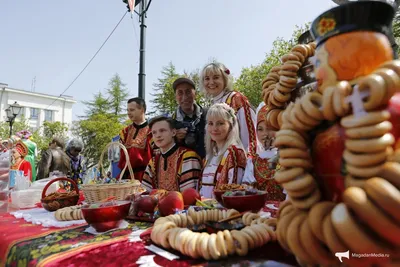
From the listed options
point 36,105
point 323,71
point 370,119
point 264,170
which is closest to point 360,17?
point 323,71

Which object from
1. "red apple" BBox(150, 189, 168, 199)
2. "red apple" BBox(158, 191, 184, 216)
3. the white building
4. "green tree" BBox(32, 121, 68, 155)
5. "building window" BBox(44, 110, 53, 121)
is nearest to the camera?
"red apple" BBox(158, 191, 184, 216)

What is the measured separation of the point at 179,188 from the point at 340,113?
190cm

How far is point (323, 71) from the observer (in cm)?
51

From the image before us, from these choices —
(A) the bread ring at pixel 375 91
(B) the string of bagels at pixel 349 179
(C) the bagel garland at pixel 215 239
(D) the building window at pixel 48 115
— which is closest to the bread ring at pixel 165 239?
(C) the bagel garland at pixel 215 239

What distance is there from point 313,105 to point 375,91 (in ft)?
0.30

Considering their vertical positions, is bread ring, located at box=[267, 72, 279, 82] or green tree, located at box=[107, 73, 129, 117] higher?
green tree, located at box=[107, 73, 129, 117]

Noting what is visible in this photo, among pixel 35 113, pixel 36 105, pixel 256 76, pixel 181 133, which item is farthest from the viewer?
pixel 36 105

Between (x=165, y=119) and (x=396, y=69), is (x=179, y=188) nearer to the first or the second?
(x=165, y=119)

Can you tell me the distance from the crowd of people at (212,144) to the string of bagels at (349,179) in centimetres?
128

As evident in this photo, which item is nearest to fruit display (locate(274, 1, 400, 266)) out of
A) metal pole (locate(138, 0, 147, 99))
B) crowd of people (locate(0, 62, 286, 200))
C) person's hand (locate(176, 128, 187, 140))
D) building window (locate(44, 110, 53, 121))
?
crowd of people (locate(0, 62, 286, 200))

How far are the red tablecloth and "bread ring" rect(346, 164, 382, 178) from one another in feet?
0.95

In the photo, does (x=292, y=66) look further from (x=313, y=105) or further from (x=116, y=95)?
(x=116, y=95)

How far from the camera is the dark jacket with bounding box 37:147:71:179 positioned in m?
4.88

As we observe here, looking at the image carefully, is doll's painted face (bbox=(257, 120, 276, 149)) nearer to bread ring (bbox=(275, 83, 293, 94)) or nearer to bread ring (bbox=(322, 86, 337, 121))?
bread ring (bbox=(275, 83, 293, 94))
